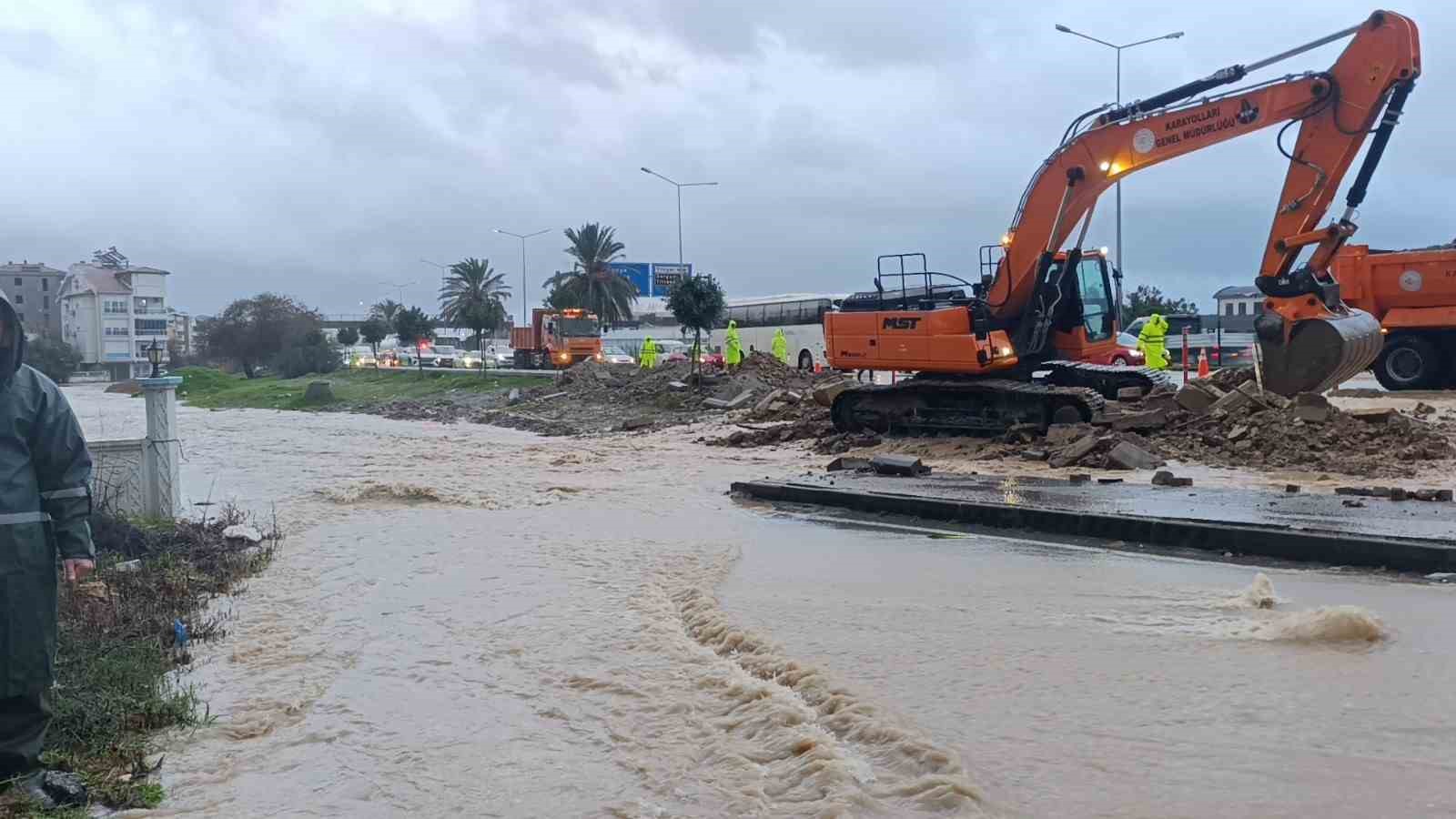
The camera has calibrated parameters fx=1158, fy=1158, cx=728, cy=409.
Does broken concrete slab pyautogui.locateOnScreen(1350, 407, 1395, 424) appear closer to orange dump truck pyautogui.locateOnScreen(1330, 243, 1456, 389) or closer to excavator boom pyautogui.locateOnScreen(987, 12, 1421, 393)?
excavator boom pyautogui.locateOnScreen(987, 12, 1421, 393)

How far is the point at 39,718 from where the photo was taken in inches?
179

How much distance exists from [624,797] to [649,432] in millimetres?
19681

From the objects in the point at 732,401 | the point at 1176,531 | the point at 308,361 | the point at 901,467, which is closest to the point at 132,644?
the point at 1176,531

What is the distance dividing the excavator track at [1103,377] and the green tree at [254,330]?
66.3m

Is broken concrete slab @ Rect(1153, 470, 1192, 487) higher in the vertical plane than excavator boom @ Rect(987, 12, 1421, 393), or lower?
lower

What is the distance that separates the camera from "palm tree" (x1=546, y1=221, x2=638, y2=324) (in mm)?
79938

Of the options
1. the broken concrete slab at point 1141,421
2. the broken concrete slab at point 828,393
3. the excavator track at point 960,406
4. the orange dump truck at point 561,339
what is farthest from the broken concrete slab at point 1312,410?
the orange dump truck at point 561,339

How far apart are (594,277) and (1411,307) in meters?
63.3

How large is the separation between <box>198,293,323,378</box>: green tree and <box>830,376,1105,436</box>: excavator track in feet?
208

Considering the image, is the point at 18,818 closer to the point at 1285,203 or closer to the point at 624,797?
the point at 624,797

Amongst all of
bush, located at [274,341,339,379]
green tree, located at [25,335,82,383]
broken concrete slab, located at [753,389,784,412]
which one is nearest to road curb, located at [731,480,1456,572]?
broken concrete slab, located at [753,389,784,412]

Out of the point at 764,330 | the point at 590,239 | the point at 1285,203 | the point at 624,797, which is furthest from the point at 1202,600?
the point at 590,239

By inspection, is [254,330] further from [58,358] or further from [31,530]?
[31,530]

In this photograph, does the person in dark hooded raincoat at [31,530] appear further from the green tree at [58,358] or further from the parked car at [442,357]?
the parked car at [442,357]
